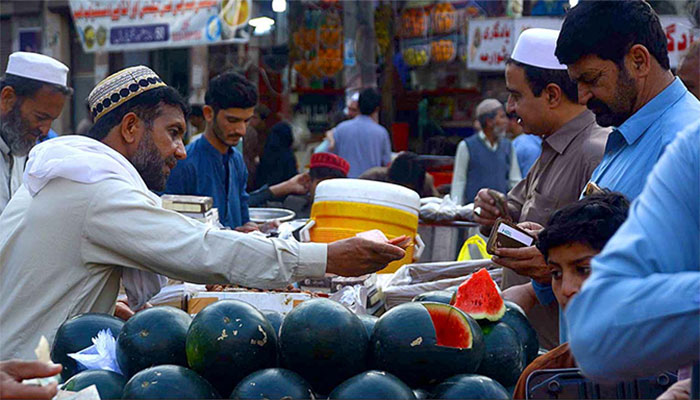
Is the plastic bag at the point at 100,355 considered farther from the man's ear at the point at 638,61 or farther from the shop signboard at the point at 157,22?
the shop signboard at the point at 157,22

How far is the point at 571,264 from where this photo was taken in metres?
1.90

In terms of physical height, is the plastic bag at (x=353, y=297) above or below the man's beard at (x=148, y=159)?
below

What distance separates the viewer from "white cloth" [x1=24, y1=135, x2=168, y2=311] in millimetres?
2689

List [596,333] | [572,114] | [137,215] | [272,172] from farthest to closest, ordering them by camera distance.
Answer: [272,172]
[572,114]
[137,215]
[596,333]

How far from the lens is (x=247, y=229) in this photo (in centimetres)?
482

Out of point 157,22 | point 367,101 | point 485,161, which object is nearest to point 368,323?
point 485,161

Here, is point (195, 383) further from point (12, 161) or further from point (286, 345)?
point (12, 161)

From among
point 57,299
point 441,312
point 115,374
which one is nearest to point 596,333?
point 441,312

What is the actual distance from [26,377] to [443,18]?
11504 millimetres

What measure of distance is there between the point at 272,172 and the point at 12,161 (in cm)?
411

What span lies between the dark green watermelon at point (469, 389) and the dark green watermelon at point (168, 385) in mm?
574

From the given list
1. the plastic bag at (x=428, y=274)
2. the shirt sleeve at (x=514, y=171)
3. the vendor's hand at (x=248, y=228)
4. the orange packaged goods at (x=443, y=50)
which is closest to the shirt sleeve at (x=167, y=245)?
the plastic bag at (x=428, y=274)

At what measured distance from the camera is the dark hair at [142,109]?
309 centimetres

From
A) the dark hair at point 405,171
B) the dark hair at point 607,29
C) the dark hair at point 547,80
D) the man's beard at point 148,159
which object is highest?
the dark hair at point 607,29
